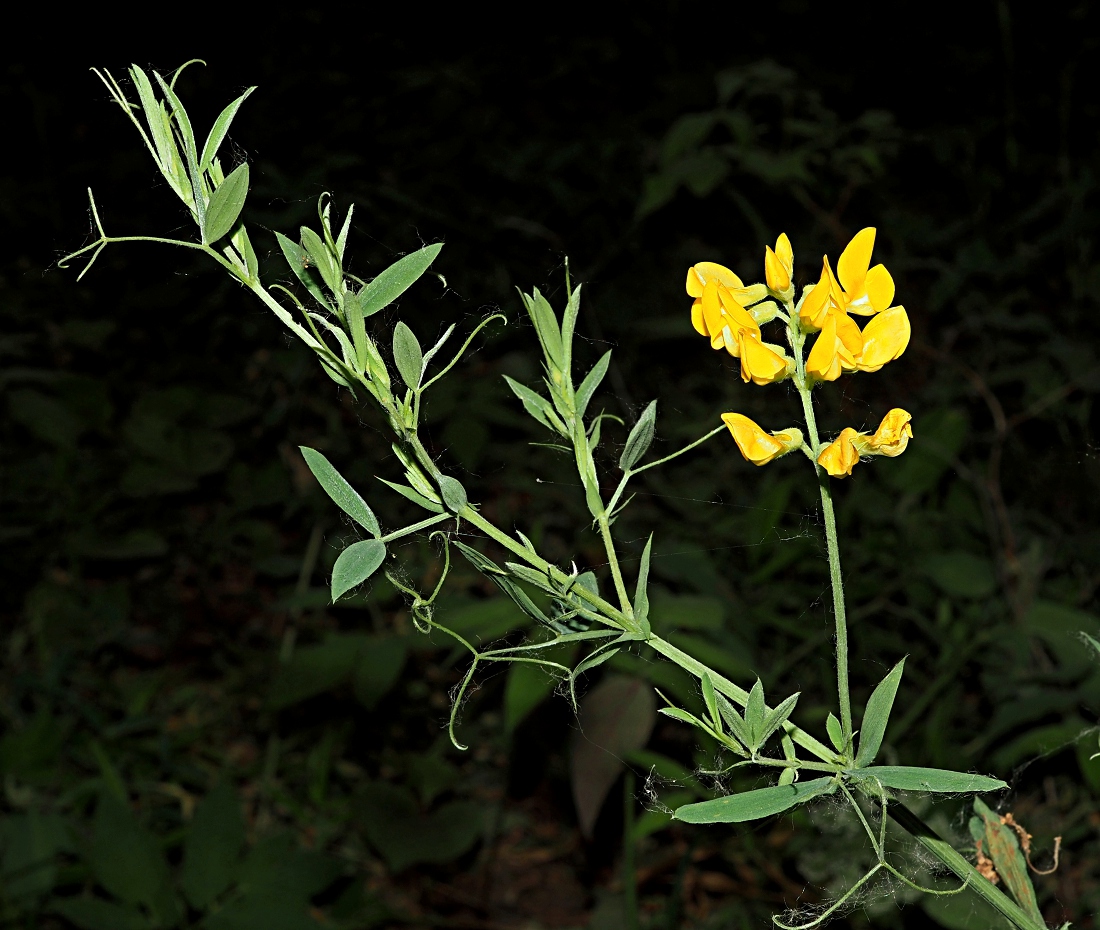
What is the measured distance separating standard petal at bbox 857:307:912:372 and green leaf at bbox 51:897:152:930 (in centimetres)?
140

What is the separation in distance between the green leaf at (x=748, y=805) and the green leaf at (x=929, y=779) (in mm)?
28

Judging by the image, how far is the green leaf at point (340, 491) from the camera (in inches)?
18.2

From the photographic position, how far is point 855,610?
1943 mm

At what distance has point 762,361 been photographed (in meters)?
0.49

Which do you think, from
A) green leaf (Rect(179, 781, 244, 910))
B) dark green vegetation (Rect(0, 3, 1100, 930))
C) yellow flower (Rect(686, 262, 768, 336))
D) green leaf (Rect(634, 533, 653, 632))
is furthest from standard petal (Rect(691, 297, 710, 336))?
green leaf (Rect(179, 781, 244, 910))

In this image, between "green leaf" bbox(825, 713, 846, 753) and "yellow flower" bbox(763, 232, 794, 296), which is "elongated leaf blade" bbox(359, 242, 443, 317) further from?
"green leaf" bbox(825, 713, 846, 753)

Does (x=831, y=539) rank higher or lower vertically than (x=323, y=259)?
lower

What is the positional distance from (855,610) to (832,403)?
24.8 inches

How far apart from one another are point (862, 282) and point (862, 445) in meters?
0.08

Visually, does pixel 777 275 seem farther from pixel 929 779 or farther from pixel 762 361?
pixel 929 779

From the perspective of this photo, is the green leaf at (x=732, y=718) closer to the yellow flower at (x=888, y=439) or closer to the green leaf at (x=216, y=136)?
the yellow flower at (x=888, y=439)

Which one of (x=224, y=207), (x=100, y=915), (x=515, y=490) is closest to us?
(x=224, y=207)

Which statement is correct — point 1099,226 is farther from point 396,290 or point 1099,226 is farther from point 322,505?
point 396,290

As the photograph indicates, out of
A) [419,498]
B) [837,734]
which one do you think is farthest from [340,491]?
[837,734]
